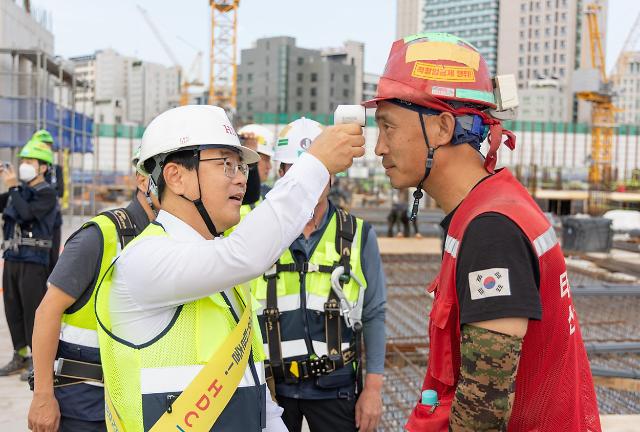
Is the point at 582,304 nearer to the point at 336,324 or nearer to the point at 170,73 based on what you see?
the point at 336,324

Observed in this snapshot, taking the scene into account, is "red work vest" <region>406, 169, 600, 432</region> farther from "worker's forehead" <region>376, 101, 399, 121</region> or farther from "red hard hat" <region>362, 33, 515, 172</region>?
"worker's forehead" <region>376, 101, 399, 121</region>

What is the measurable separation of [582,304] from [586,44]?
139355 millimetres

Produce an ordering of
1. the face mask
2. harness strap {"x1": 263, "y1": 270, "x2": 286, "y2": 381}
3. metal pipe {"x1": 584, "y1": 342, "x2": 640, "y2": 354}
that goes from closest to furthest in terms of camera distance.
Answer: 1. harness strap {"x1": 263, "y1": 270, "x2": 286, "y2": 381}
2. the face mask
3. metal pipe {"x1": 584, "y1": 342, "x2": 640, "y2": 354}

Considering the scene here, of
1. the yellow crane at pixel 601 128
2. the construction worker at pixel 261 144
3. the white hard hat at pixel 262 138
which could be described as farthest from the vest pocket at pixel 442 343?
the yellow crane at pixel 601 128

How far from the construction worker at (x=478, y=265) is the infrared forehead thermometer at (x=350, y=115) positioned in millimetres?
57

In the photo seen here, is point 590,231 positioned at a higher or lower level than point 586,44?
lower

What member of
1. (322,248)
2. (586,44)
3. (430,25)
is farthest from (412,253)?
(430,25)

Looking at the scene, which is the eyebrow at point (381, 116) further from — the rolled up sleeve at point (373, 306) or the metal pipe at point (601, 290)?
the metal pipe at point (601, 290)

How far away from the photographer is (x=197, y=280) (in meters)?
1.74

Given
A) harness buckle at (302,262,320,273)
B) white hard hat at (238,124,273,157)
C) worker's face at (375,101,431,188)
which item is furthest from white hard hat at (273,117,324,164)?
white hard hat at (238,124,273,157)

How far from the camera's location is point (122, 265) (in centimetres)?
188

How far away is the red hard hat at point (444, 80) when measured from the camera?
1.86 metres

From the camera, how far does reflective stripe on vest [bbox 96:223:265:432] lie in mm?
1845

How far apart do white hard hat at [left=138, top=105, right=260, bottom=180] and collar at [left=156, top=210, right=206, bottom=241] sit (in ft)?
0.70
